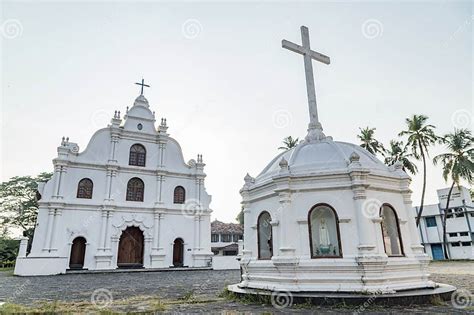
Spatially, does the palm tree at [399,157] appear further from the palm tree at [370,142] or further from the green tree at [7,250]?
the green tree at [7,250]

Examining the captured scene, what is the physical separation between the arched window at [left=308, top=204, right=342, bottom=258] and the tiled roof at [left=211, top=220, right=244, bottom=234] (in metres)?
33.7

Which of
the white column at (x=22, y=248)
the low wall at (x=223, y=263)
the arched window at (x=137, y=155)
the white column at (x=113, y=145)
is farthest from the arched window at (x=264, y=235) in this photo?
the arched window at (x=137, y=155)

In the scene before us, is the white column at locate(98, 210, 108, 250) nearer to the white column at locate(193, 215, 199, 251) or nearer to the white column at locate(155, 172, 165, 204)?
the white column at locate(155, 172, 165, 204)

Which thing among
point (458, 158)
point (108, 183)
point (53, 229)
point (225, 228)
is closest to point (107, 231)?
point (53, 229)

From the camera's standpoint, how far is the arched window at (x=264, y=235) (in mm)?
8164

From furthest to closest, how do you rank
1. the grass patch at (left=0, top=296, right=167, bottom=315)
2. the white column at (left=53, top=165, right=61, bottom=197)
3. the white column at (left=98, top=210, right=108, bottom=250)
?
the white column at (left=98, top=210, right=108, bottom=250)
the white column at (left=53, top=165, right=61, bottom=197)
the grass patch at (left=0, top=296, right=167, bottom=315)

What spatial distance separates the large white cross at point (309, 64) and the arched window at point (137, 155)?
18.6 m

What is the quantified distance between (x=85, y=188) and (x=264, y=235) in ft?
60.7

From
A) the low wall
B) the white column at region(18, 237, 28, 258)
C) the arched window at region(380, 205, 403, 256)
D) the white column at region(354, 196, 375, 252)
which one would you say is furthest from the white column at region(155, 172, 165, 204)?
the white column at region(354, 196, 375, 252)

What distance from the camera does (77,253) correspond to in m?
21.2

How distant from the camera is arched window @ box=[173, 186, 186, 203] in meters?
25.5

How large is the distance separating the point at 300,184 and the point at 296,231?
114cm

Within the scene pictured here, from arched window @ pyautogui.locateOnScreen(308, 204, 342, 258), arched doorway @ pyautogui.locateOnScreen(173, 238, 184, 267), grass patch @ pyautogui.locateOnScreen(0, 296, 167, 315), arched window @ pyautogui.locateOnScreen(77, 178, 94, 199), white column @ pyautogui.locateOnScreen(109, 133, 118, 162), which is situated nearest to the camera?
grass patch @ pyautogui.locateOnScreen(0, 296, 167, 315)

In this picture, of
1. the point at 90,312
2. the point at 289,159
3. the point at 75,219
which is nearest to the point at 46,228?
the point at 75,219
